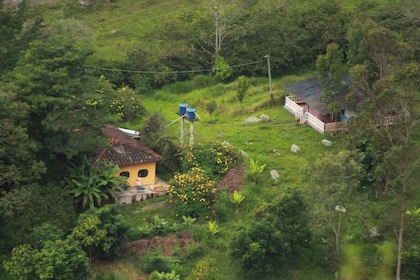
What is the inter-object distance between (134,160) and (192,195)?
3.16 metres

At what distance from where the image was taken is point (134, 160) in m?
27.2

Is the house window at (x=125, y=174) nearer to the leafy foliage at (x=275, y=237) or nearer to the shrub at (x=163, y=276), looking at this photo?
the shrub at (x=163, y=276)

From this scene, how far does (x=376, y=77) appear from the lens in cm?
2739

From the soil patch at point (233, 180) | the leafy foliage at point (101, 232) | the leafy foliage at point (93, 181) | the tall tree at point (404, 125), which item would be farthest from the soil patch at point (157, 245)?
the tall tree at point (404, 125)

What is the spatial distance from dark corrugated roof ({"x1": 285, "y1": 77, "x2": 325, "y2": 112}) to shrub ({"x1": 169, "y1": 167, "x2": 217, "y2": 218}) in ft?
24.3

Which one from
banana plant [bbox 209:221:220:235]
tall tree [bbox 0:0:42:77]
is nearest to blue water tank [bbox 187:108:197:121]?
banana plant [bbox 209:221:220:235]

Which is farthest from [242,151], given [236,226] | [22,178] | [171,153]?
[22,178]

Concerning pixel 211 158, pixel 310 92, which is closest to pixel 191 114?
pixel 211 158

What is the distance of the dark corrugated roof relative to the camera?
3097 cm

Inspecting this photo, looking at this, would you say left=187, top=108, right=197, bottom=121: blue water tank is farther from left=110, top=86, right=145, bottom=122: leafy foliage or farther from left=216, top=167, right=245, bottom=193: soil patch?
left=110, top=86, right=145, bottom=122: leafy foliage

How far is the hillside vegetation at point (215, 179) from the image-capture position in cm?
2162

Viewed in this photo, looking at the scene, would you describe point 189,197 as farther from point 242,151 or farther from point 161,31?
point 161,31

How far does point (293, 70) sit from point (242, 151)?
1421 centimetres

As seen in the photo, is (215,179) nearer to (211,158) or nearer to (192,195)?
(211,158)
